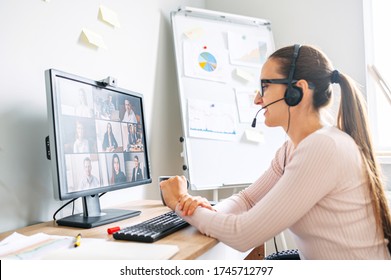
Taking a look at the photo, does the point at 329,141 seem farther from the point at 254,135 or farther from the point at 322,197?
the point at 254,135

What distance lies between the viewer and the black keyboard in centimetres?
81

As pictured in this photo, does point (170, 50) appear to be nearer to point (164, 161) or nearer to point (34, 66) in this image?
point (164, 161)

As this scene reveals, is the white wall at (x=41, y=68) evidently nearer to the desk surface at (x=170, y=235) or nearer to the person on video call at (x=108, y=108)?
the desk surface at (x=170, y=235)

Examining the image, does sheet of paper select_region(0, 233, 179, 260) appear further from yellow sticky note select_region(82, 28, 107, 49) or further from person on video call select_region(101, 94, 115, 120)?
yellow sticky note select_region(82, 28, 107, 49)

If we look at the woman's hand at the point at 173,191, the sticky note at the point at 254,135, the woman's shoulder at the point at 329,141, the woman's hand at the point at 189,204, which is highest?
the sticky note at the point at 254,135

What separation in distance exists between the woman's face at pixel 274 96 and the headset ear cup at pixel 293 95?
0.06 ft

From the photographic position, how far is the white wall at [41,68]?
101 cm

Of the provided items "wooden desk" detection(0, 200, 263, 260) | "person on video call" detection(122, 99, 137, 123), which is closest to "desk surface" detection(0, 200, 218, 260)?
"wooden desk" detection(0, 200, 263, 260)

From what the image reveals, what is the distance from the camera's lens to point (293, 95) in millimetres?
972

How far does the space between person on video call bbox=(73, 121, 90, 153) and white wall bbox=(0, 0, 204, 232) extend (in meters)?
0.21

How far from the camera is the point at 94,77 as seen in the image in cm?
135

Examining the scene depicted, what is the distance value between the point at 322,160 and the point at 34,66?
0.91 metres

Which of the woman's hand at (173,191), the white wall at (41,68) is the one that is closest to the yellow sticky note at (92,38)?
the white wall at (41,68)
